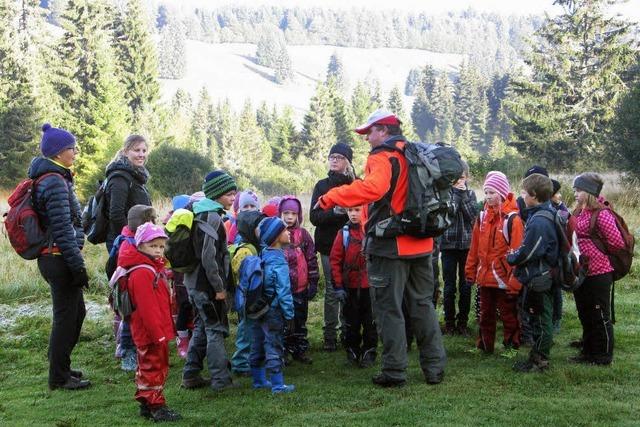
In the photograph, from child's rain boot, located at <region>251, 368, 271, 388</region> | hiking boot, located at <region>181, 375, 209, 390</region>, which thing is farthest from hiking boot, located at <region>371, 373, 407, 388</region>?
hiking boot, located at <region>181, 375, 209, 390</region>

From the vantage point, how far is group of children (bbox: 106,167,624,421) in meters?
4.67

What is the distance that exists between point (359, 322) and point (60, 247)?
2.84 meters

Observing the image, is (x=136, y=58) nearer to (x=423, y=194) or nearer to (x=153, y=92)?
(x=153, y=92)

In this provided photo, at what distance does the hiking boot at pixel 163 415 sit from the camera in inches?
179

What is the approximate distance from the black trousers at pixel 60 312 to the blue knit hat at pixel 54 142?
35.5 inches

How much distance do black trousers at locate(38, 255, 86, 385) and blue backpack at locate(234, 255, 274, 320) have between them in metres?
1.49

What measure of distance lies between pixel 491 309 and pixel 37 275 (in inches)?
291

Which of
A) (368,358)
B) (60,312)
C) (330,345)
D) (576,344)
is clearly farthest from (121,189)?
(576,344)

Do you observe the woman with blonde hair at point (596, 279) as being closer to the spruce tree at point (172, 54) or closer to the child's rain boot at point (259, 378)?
the child's rain boot at point (259, 378)

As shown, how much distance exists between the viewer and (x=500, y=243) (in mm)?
6184

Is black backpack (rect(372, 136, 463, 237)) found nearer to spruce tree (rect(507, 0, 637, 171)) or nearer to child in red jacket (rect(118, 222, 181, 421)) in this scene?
child in red jacket (rect(118, 222, 181, 421))

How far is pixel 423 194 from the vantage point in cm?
498

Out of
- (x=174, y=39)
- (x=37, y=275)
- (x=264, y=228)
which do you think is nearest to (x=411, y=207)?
(x=264, y=228)

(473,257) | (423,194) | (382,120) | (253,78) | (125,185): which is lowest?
(473,257)
